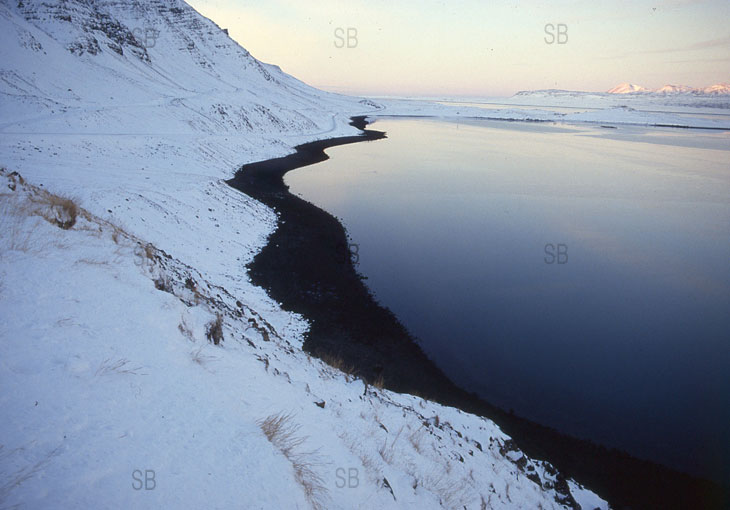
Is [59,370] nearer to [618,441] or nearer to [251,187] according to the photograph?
[618,441]

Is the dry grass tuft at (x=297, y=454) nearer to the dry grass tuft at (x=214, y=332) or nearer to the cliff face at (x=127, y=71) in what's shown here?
the dry grass tuft at (x=214, y=332)

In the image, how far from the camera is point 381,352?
9.60 metres

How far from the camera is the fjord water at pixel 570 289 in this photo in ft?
26.8

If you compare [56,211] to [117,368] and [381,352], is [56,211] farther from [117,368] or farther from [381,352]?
[381,352]

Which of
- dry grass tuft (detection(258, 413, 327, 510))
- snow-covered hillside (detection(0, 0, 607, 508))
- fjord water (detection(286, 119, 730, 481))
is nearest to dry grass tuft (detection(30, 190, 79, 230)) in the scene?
snow-covered hillside (detection(0, 0, 607, 508))

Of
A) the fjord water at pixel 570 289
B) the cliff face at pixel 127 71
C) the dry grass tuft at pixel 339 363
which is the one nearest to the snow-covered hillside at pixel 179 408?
the dry grass tuft at pixel 339 363

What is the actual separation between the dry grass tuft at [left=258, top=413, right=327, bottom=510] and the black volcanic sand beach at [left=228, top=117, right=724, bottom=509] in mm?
5255

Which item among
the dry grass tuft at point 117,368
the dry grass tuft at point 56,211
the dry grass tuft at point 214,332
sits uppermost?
the dry grass tuft at point 56,211

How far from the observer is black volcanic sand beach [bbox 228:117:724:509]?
21.7ft

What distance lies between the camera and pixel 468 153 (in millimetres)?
40219

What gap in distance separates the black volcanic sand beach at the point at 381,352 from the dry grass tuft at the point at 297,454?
525cm

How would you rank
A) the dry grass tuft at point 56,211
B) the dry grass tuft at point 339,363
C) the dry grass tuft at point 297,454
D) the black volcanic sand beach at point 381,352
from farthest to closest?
1. the dry grass tuft at point 339,363
2. the black volcanic sand beach at point 381,352
3. the dry grass tuft at point 56,211
4. the dry grass tuft at point 297,454

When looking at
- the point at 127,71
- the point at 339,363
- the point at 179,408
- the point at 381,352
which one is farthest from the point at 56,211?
the point at 127,71

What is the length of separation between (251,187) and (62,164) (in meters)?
9.46
